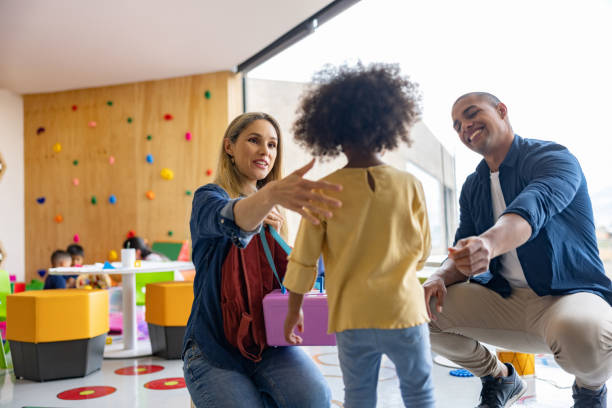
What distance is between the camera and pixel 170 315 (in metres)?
3.69

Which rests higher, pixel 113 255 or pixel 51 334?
pixel 113 255

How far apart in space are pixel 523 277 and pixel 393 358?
0.93m

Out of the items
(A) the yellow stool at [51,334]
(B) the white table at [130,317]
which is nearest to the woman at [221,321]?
(A) the yellow stool at [51,334]

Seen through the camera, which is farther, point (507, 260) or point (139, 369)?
point (139, 369)

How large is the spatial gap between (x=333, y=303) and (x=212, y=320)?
521mm

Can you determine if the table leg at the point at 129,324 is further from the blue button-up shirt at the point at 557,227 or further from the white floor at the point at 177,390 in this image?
the blue button-up shirt at the point at 557,227

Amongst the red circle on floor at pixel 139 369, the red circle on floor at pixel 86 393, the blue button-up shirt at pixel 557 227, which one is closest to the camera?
the blue button-up shirt at pixel 557 227

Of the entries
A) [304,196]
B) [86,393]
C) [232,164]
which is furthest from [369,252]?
[86,393]

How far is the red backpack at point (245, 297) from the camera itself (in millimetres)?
1529

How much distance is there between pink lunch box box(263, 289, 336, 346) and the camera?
4.77 feet

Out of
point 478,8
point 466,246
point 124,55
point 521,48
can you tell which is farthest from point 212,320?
point 124,55

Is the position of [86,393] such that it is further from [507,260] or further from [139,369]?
[507,260]

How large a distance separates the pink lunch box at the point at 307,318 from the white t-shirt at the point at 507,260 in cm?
77

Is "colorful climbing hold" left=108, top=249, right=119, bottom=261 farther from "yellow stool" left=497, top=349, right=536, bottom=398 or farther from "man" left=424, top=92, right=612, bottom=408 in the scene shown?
"man" left=424, top=92, right=612, bottom=408
